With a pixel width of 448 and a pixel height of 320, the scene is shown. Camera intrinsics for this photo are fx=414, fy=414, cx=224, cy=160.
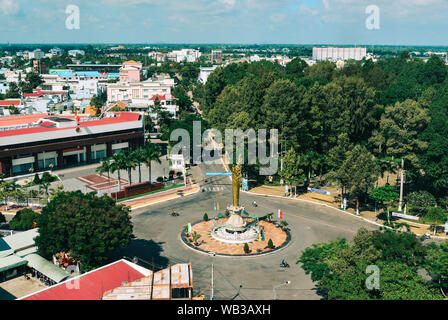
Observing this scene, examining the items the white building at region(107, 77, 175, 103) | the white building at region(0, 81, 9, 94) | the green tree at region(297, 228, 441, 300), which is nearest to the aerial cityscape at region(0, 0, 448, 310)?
the green tree at region(297, 228, 441, 300)

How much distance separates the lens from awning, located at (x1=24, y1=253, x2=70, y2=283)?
131 ft

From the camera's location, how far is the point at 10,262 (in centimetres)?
4197

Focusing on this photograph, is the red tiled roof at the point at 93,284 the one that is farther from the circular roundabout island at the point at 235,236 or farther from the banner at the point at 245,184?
the banner at the point at 245,184

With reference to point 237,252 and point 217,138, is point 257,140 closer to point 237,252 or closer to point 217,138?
point 217,138

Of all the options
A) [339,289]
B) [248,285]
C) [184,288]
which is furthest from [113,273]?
[339,289]

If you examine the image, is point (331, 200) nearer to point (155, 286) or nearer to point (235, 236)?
point (235, 236)

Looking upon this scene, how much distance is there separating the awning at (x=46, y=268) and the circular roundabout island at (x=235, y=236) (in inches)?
607

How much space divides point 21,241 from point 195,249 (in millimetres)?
19779

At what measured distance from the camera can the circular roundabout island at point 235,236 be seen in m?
49.7

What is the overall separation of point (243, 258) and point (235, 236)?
4.90 metres

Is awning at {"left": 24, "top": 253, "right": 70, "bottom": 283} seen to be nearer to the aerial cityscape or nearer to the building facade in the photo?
the aerial cityscape

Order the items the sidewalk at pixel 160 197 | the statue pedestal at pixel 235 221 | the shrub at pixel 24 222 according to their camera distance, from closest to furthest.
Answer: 1. the statue pedestal at pixel 235 221
2. the shrub at pixel 24 222
3. the sidewalk at pixel 160 197

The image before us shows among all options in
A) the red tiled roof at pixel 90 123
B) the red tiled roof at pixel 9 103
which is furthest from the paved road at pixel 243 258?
the red tiled roof at pixel 9 103

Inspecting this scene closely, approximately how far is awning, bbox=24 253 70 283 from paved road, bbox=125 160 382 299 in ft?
29.1
